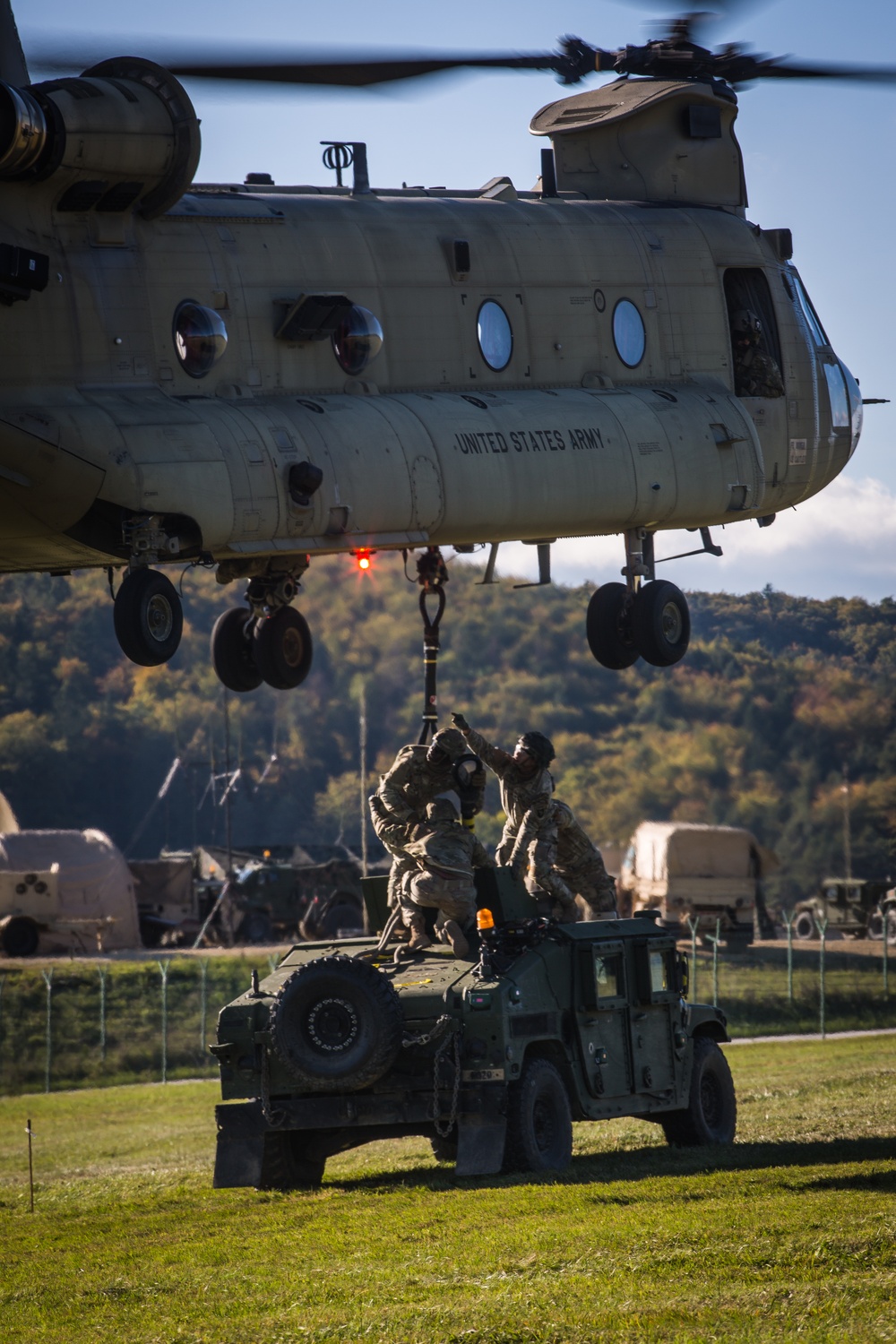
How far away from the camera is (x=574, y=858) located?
54.4 ft

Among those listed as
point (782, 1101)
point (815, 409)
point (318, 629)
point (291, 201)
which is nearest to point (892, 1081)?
point (782, 1101)

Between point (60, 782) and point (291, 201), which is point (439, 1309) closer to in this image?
point (291, 201)

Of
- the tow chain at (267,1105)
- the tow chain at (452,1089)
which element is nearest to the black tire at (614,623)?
the tow chain at (452,1089)

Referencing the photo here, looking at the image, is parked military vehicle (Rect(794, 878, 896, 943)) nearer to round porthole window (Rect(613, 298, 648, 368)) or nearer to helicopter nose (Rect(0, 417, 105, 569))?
round porthole window (Rect(613, 298, 648, 368))

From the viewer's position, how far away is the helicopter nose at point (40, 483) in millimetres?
14625

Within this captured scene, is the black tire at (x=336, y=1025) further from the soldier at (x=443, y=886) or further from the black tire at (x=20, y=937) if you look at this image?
the black tire at (x=20, y=937)

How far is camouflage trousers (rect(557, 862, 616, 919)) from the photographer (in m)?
16.6

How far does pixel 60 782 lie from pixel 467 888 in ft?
205

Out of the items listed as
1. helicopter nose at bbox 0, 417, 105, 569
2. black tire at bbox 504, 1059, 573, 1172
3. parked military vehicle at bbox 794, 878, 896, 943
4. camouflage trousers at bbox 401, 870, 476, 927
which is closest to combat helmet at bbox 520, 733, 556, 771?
camouflage trousers at bbox 401, 870, 476, 927

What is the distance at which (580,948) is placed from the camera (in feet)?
49.0

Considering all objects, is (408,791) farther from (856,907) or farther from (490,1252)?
(856,907)

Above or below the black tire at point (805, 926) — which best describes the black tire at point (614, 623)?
above

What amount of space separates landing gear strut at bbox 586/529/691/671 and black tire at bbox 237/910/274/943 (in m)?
26.4

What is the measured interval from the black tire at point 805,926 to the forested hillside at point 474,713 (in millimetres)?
1691
